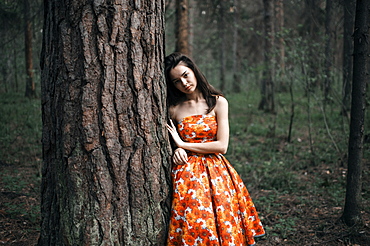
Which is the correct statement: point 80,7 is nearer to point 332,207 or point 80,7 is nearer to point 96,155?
point 96,155

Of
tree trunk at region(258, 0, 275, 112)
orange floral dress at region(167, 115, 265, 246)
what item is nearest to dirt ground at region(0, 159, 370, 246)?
orange floral dress at region(167, 115, 265, 246)

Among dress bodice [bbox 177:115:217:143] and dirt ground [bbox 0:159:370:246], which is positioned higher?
dress bodice [bbox 177:115:217:143]

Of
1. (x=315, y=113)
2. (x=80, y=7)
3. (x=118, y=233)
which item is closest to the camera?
(x=80, y=7)

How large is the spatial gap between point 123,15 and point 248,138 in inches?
223

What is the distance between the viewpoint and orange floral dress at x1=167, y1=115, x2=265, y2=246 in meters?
2.18

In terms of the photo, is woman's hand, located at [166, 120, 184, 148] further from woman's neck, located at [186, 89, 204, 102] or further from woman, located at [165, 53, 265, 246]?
woman's neck, located at [186, 89, 204, 102]

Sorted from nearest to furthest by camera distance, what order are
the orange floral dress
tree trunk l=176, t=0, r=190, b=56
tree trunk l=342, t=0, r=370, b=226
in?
1. the orange floral dress
2. tree trunk l=342, t=0, r=370, b=226
3. tree trunk l=176, t=0, r=190, b=56

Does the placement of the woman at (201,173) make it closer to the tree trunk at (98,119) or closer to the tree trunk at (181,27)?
the tree trunk at (98,119)

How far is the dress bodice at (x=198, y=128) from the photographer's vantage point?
2.50 m

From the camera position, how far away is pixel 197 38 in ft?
82.1

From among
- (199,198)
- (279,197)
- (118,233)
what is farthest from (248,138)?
(118,233)

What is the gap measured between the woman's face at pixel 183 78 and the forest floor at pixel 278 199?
5.72ft

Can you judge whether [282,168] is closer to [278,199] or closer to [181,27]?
[278,199]

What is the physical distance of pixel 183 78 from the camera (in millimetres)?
2445
